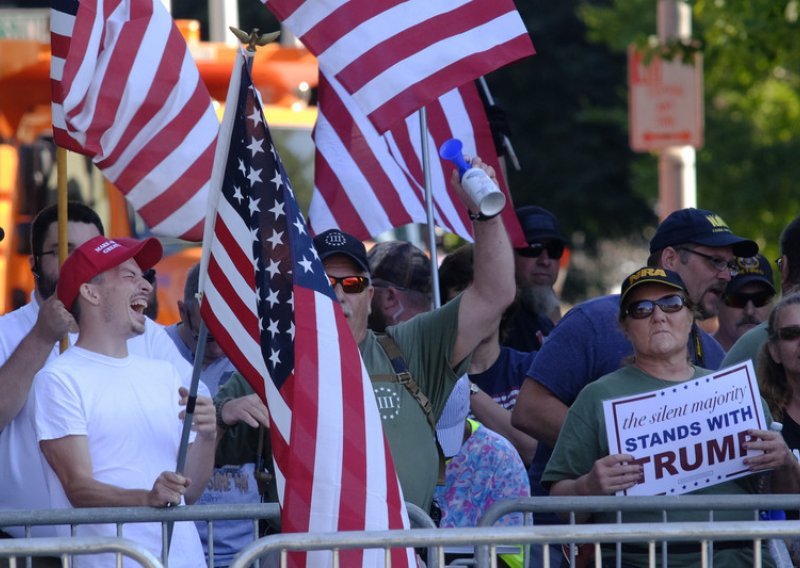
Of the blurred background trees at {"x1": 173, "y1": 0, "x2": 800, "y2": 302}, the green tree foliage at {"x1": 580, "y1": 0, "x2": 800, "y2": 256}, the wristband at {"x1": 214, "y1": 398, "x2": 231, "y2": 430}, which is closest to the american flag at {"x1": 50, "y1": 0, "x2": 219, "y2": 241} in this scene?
the wristband at {"x1": 214, "y1": 398, "x2": 231, "y2": 430}

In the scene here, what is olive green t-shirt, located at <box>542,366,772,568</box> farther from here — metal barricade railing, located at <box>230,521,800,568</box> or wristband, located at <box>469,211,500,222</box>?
metal barricade railing, located at <box>230,521,800,568</box>

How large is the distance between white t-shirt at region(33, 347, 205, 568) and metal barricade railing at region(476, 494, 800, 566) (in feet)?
3.49

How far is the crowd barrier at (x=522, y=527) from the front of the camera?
412cm

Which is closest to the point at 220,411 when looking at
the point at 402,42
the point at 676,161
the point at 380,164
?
the point at 402,42

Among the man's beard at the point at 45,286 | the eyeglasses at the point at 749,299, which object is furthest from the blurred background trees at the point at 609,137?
the man's beard at the point at 45,286

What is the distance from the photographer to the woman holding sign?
522cm

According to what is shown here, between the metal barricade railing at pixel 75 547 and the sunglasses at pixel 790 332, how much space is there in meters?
2.67

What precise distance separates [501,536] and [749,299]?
4.02 metres

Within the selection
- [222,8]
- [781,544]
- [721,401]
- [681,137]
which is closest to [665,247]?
[721,401]

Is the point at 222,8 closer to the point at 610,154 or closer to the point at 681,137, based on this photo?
the point at 681,137

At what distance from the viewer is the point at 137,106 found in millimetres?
6777

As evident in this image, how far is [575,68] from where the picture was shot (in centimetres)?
2592

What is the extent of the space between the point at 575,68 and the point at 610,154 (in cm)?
153

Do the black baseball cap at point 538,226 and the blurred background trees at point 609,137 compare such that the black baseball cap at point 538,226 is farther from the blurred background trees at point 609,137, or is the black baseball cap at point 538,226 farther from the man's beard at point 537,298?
the blurred background trees at point 609,137
